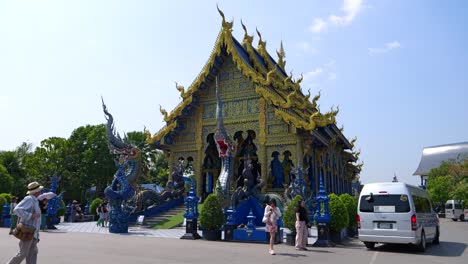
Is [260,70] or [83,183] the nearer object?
[260,70]

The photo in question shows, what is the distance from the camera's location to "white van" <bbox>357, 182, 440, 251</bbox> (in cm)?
1041

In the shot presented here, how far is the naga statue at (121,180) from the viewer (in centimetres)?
1670

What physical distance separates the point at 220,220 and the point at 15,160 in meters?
45.4

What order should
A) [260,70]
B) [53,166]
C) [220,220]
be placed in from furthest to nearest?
[53,166]
[260,70]
[220,220]

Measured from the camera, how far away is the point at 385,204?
430 inches

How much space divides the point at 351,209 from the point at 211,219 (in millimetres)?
5229

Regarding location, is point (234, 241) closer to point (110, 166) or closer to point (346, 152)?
point (346, 152)

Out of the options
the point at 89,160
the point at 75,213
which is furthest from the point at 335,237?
the point at 89,160

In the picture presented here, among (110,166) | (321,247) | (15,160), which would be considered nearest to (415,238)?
(321,247)

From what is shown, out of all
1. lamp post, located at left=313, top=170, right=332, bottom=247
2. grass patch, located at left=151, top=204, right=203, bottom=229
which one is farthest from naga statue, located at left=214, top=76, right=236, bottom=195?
lamp post, located at left=313, top=170, right=332, bottom=247

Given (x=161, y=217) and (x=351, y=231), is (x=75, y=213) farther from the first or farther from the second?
(x=351, y=231)

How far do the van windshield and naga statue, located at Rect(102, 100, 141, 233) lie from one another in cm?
988

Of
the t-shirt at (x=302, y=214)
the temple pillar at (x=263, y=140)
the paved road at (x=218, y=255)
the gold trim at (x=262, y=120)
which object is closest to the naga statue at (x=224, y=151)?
the temple pillar at (x=263, y=140)

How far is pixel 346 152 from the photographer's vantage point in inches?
1395
